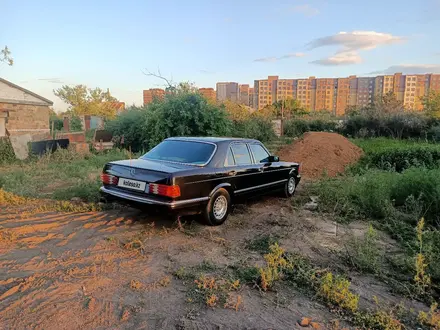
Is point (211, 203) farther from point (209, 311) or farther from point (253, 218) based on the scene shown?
point (209, 311)

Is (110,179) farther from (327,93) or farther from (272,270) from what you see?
(327,93)

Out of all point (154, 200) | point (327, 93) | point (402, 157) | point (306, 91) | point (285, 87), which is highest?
point (285, 87)

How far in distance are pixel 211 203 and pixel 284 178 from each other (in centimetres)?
298

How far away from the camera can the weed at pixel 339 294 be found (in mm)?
3217

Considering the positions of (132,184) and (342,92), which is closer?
(132,184)

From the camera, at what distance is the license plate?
5258mm

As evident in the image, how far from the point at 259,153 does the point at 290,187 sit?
1.77 metres

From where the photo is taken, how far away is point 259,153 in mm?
7246

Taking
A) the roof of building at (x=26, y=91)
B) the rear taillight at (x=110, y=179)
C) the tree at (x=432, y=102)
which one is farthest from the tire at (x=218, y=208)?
the tree at (x=432, y=102)

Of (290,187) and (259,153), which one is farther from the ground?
(259,153)

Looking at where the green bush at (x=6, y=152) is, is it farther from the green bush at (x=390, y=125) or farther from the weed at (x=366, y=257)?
the green bush at (x=390, y=125)

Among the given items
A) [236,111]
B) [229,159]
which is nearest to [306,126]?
[236,111]

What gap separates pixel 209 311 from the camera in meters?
3.10

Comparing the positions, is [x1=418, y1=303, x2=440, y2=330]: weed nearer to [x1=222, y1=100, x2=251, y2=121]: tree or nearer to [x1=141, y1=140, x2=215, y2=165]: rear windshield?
[x1=141, y1=140, x2=215, y2=165]: rear windshield
